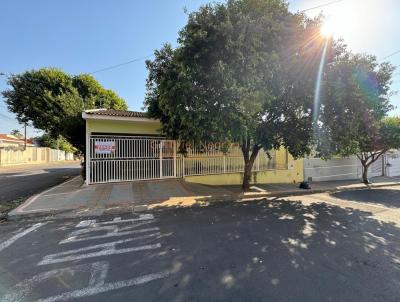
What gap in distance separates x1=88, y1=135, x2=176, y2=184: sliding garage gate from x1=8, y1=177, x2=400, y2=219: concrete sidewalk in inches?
19.3

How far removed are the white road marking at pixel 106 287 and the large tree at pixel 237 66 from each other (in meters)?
4.51

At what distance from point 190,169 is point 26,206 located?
6.76 metres

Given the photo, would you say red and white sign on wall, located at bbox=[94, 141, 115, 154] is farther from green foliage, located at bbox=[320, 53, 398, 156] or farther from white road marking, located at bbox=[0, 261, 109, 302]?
green foliage, located at bbox=[320, 53, 398, 156]

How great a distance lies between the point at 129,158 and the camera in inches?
424

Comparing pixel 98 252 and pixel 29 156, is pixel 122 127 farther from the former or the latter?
pixel 29 156

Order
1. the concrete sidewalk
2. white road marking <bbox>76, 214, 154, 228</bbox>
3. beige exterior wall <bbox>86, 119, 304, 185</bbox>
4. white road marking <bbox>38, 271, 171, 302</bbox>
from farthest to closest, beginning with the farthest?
beige exterior wall <bbox>86, 119, 304, 185</bbox> < the concrete sidewalk < white road marking <bbox>76, 214, 154, 228</bbox> < white road marking <bbox>38, 271, 171, 302</bbox>

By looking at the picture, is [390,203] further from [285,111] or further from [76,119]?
[76,119]

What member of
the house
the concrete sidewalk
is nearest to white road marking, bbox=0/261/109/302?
the concrete sidewalk

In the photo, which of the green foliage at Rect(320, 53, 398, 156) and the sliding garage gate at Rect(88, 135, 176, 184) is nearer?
the green foliage at Rect(320, 53, 398, 156)

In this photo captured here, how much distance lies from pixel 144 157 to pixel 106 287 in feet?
27.4

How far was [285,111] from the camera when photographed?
347 inches


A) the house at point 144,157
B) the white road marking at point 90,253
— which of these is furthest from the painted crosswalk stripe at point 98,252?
the house at point 144,157

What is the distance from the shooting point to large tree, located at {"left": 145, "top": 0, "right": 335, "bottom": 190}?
257 inches

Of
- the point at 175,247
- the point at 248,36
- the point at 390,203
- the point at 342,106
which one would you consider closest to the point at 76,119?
the point at 248,36
